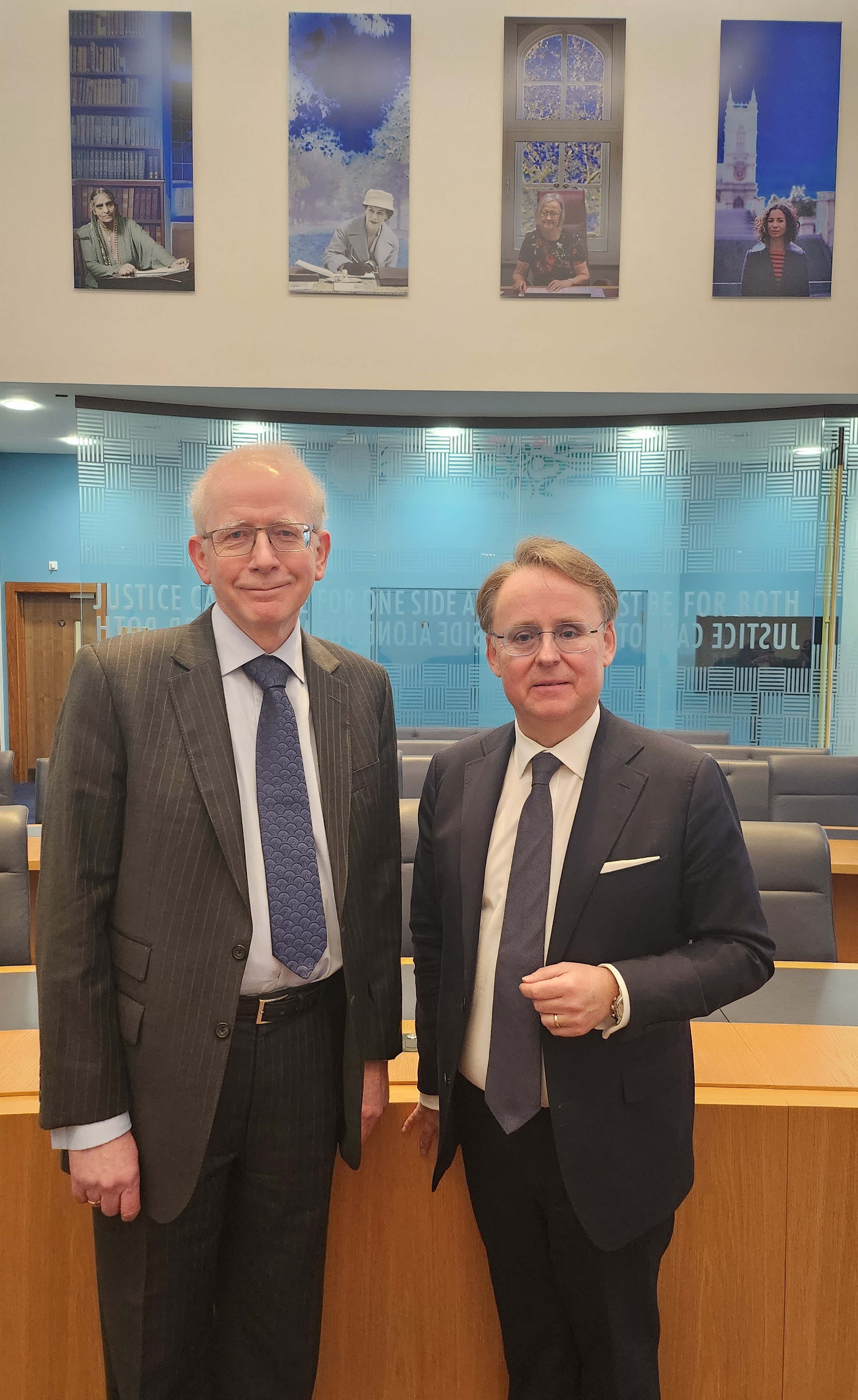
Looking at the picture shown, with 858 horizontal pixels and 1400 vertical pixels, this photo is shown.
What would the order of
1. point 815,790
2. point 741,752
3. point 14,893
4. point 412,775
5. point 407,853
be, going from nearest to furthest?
point 14,893, point 407,853, point 412,775, point 815,790, point 741,752

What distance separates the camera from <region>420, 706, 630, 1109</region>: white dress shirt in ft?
4.34

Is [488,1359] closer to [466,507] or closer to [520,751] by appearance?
[520,751]

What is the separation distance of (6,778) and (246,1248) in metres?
3.63

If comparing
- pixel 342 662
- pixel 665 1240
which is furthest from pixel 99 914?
pixel 665 1240

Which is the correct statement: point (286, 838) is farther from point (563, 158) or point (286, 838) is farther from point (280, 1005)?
point (563, 158)

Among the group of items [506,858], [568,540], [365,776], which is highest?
[568,540]

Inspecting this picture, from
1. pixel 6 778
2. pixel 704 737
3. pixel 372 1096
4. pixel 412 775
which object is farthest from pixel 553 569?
pixel 704 737

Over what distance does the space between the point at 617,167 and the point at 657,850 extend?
223 inches

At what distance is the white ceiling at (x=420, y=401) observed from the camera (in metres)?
5.82

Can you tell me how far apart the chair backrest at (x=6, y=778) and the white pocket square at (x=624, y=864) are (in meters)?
3.87

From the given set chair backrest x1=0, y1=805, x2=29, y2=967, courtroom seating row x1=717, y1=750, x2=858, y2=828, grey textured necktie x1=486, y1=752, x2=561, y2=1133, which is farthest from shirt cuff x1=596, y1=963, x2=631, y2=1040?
courtroom seating row x1=717, y1=750, x2=858, y2=828

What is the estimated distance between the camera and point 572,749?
1338mm

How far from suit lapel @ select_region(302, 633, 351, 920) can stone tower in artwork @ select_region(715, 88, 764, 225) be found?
18.0 ft

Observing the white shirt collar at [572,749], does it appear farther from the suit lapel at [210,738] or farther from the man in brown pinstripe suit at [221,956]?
the suit lapel at [210,738]
